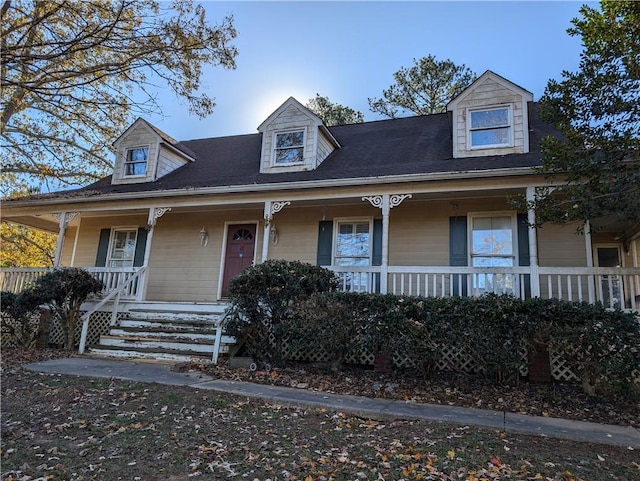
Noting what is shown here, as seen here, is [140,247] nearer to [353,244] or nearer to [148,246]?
[148,246]

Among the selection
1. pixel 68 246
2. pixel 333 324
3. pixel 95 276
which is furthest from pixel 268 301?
pixel 68 246

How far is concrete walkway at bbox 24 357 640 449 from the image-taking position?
4184 mm

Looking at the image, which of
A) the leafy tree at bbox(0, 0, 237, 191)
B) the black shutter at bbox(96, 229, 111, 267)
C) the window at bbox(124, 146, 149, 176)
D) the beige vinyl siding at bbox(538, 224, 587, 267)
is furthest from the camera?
the window at bbox(124, 146, 149, 176)

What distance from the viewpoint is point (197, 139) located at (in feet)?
49.6

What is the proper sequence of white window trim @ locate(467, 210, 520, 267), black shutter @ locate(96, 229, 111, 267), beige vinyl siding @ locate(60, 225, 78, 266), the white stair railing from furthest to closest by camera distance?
beige vinyl siding @ locate(60, 225, 78, 266), black shutter @ locate(96, 229, 111, 267), the white stair railing, white window trim @ locate(467, 210, 520, 267)

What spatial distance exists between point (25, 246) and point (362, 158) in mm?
20055

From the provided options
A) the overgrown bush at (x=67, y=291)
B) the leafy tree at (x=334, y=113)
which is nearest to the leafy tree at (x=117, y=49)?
the overgrown bush at (x=67, y=291)

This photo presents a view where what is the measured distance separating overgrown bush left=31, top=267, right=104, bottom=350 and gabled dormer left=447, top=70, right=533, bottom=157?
28.0 feet

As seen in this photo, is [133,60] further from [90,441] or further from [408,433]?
[408,433]

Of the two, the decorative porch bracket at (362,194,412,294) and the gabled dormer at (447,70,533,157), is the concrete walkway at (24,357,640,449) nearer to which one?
the decorative porch bracket at (362,194,412,294)

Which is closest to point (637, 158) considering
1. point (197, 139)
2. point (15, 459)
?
point (15, 459)

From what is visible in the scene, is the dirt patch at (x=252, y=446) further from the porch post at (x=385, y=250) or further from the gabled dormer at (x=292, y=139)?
the gabled dormer at (x=292, y=139)

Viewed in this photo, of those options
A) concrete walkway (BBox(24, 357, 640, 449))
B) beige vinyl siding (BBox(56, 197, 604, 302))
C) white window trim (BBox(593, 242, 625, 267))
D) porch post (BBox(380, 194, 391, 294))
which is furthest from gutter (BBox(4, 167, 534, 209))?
concrete walkway (BBox(24, 357, 640, 449))

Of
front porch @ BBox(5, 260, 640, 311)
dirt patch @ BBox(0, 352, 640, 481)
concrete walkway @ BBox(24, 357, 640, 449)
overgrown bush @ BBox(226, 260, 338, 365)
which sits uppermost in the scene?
front porch @ BBox(5, 260, 640, 311)
